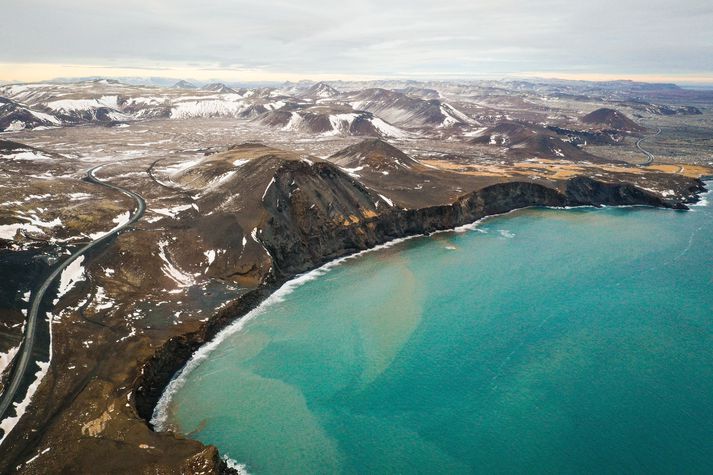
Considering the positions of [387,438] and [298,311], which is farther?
[298,311]

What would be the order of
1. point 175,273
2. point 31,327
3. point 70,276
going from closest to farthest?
point 31,327, point 70,276, point 175,273

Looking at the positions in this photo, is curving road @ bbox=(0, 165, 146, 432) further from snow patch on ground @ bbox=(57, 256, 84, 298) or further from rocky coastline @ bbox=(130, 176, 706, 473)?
rocky coastline @ bbox=(130, 176, 706, 473)

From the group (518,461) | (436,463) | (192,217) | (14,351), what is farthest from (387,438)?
(192,217)

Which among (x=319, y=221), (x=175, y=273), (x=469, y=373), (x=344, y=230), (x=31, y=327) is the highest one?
(x=319, y=221)

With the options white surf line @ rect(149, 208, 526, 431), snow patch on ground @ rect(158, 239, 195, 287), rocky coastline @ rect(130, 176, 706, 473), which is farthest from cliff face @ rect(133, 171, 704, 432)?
snow patch on ground @ rect(158, 239, 195, 287)

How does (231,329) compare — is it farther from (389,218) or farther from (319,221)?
(389,218)

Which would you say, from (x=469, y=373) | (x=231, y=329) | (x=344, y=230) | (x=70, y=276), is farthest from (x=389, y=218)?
(x=70, y=276)

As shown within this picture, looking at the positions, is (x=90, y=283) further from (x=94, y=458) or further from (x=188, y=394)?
(x=94, y=458)

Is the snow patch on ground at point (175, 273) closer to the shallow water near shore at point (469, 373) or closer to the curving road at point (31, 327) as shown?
the curving road at point (31, 327)

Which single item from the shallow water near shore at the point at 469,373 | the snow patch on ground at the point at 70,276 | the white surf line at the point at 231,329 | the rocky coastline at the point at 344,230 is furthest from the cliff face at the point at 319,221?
the snow patch on ground at the point at 70,276
